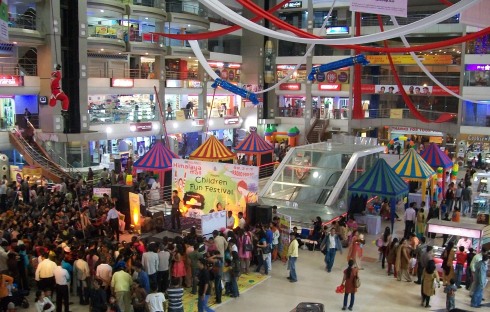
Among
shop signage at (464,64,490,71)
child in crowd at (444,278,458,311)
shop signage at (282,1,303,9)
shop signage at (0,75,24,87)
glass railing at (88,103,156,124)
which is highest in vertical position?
shop signage at (282,1,303,9)

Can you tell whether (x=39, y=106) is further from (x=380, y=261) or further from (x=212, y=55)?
(x=380, y=261)

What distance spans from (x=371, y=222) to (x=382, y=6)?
9.67 metres

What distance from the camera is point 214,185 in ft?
58.6

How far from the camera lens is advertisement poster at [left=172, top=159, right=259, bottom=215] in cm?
1728

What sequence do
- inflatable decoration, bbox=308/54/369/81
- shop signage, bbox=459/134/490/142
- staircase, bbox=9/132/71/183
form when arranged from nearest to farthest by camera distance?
staircase, bbox=9/132/71/183
inflatable decoration, bbox=308/54/369/81
shop signage, bbox=459/134/490/142

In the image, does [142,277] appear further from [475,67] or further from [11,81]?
[475,67]

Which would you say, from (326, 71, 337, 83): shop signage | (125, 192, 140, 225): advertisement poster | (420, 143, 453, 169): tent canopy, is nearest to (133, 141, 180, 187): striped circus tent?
(125, 192, 140, 225): advertisement poster

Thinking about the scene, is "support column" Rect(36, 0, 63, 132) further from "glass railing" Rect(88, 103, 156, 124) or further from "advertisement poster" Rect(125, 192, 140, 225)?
"advertisement poster" Rect(125, 192, 140, 225)

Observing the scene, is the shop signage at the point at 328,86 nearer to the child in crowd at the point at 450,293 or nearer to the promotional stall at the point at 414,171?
the promotional stall at the point at 414,171

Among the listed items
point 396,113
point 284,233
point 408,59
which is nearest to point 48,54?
point 284,233

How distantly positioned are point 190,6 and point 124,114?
983cm

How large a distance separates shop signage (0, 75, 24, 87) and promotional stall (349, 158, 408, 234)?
16.5 meters

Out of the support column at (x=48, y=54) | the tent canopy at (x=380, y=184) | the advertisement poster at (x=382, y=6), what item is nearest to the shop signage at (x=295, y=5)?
the support column at (x=48, y=54)

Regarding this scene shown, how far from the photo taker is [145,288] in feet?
34.6
